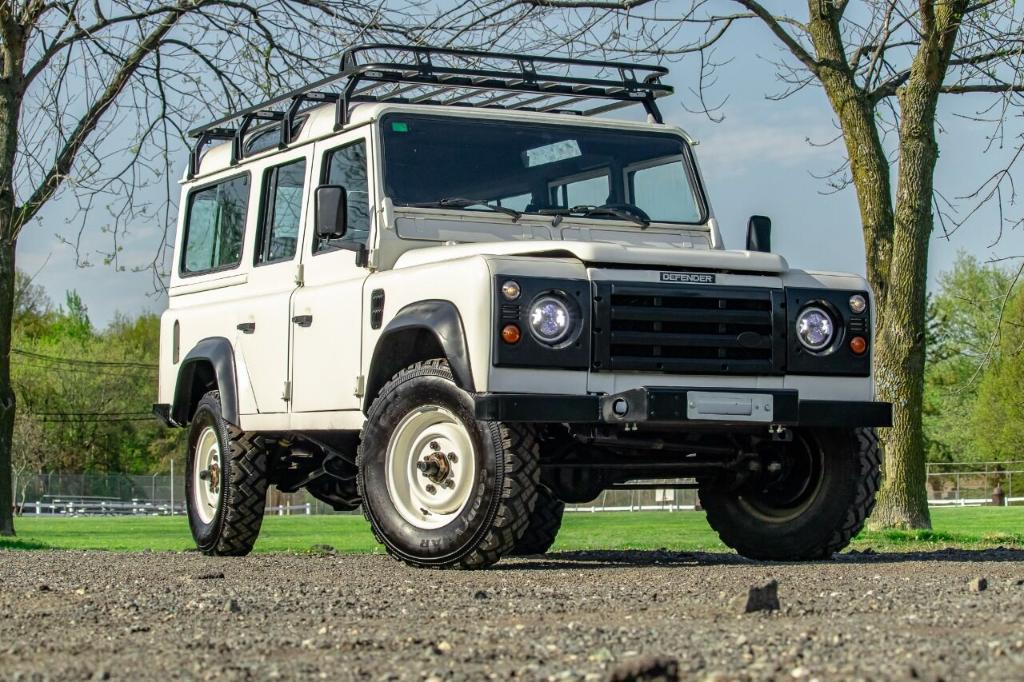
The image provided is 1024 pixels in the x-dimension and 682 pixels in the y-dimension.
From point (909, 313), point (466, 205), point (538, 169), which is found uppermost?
point (538, 169)

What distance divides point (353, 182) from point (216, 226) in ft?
7.49

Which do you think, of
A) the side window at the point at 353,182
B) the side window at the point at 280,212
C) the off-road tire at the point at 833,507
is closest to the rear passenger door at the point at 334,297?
the side window at the point at 353,182

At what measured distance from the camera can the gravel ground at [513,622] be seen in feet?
16.4

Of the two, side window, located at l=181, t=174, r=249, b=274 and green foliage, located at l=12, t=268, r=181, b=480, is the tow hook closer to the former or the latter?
side window, located at l=181, t=174, r=249, b=274

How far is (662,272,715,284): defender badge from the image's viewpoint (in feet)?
29.0

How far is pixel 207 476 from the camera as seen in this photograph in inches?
461

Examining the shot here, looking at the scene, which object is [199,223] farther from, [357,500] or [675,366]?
[675,366]

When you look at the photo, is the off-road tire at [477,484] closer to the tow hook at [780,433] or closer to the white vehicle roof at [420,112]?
the tow hook at [780,433]

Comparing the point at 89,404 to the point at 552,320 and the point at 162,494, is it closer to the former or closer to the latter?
the point at 162,494

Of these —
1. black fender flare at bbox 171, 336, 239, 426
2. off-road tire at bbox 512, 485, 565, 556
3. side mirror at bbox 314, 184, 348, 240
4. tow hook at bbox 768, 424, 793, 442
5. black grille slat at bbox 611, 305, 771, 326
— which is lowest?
off-road tire at bbox 512, 485, 565, 556

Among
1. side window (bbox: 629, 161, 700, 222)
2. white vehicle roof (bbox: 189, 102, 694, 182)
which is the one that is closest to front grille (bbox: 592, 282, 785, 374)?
side window (bbox: 629, 161, 700, 222)

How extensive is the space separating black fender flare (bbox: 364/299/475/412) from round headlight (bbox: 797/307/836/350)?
197 centimetres

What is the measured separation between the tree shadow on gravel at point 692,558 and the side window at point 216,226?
122 inches

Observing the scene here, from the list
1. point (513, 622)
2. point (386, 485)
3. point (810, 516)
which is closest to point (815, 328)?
point (810, 516)
